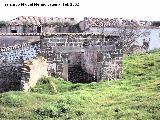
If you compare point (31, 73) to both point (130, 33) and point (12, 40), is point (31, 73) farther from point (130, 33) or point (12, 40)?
point (130, 33)

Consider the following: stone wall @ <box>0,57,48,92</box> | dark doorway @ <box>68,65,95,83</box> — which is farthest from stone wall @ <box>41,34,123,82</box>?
stone wall @ <box>0,57,48,92</box>

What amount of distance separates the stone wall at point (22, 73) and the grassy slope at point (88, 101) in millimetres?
461

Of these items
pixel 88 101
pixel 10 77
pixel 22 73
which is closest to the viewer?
pixel 88 101

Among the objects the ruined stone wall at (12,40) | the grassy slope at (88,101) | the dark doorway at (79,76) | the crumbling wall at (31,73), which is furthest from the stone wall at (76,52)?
the ruined stone wall at (12,40)

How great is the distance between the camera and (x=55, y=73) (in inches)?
763

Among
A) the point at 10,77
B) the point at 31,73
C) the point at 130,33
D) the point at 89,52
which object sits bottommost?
the point at 10,77

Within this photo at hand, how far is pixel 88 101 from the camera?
14.9 metres

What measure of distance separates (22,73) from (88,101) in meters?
3.22

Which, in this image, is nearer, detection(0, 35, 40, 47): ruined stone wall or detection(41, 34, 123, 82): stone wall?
detection(41, 34, 123, 82): stone wall

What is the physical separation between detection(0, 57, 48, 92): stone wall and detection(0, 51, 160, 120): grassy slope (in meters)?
0.46

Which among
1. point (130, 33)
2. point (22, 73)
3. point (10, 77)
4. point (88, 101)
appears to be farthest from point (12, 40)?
point (88, 101)

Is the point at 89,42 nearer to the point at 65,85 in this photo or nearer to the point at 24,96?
the point at 65,85

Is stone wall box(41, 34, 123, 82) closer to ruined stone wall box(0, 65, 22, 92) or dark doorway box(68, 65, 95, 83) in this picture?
dark doorway box(68, 65, 95, 83)

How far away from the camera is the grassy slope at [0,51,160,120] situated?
42.1ft
